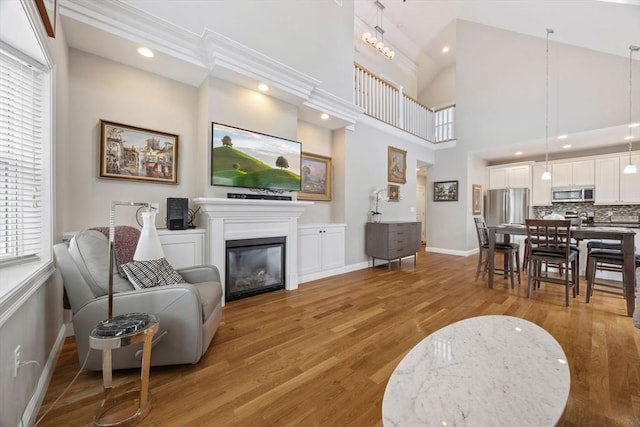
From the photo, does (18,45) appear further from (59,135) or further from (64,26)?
(64,26)

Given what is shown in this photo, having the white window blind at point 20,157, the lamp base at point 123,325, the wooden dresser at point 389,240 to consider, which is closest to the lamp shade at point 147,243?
the lamp base at point 123,325

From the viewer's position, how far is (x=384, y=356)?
1.92 m

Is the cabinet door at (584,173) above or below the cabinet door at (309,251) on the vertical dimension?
above

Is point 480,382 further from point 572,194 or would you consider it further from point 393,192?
point 572,194

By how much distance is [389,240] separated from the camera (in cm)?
468

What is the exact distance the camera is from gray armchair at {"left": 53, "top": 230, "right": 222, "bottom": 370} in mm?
1601

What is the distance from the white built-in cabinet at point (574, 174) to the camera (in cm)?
580

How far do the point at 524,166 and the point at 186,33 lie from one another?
7.87 m

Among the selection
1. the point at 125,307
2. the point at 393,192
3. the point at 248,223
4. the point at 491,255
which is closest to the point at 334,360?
the point at 125,307

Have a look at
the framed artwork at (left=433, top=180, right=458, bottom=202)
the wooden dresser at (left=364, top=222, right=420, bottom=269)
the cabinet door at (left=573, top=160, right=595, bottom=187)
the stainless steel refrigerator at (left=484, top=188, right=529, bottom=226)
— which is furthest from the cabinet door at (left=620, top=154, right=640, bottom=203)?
the wooden dresser at (left=364, top=222, right=420, bottom=269)

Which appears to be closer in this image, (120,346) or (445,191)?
(120,346)

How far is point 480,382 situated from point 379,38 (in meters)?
8.04

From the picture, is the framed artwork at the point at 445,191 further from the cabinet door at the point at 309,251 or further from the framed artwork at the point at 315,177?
the cabinet door at the point at 309,251

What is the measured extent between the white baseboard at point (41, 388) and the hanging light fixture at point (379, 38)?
7.08 m
